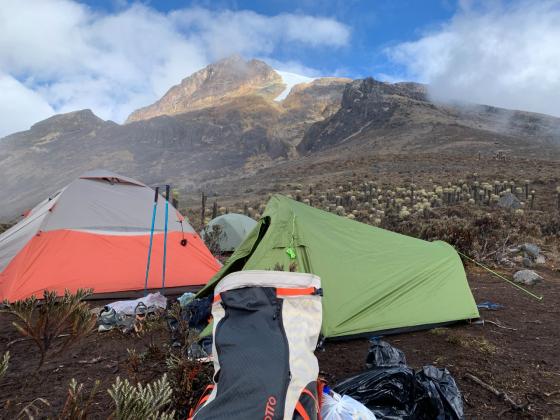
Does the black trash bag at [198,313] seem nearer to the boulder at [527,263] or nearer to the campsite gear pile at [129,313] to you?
the campsite gear pile at [129,313]

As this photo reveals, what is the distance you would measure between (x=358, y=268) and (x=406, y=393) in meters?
2.21

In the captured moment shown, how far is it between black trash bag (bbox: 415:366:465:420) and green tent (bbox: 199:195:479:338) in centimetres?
165

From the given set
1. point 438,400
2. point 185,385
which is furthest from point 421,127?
point 185,385

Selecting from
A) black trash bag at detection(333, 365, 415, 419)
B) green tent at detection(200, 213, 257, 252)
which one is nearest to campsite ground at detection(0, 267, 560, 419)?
black trash bag at detection(333, 365, 415, 419)

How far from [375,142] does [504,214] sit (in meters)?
42.7

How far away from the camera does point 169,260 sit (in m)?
7.24

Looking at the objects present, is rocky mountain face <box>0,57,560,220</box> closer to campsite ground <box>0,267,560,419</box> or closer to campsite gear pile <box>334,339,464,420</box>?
campsite ground <box>0,267,560,419</box>

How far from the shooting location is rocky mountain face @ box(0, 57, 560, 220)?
5784 cm

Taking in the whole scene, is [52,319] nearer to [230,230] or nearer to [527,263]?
[527,263]

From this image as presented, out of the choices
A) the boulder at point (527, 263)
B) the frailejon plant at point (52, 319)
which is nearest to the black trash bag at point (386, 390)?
the frailejon plant at point (52, 319)

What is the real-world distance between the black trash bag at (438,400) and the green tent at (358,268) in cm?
165

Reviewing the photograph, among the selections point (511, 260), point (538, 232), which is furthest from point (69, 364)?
point (538, 232)

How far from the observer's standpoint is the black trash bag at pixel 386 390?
3.05 meters

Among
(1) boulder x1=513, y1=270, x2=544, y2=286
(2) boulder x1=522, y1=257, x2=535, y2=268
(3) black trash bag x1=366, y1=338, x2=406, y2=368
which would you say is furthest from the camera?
(2) boulder x1=522, y1=257, x2=535, y2=268
